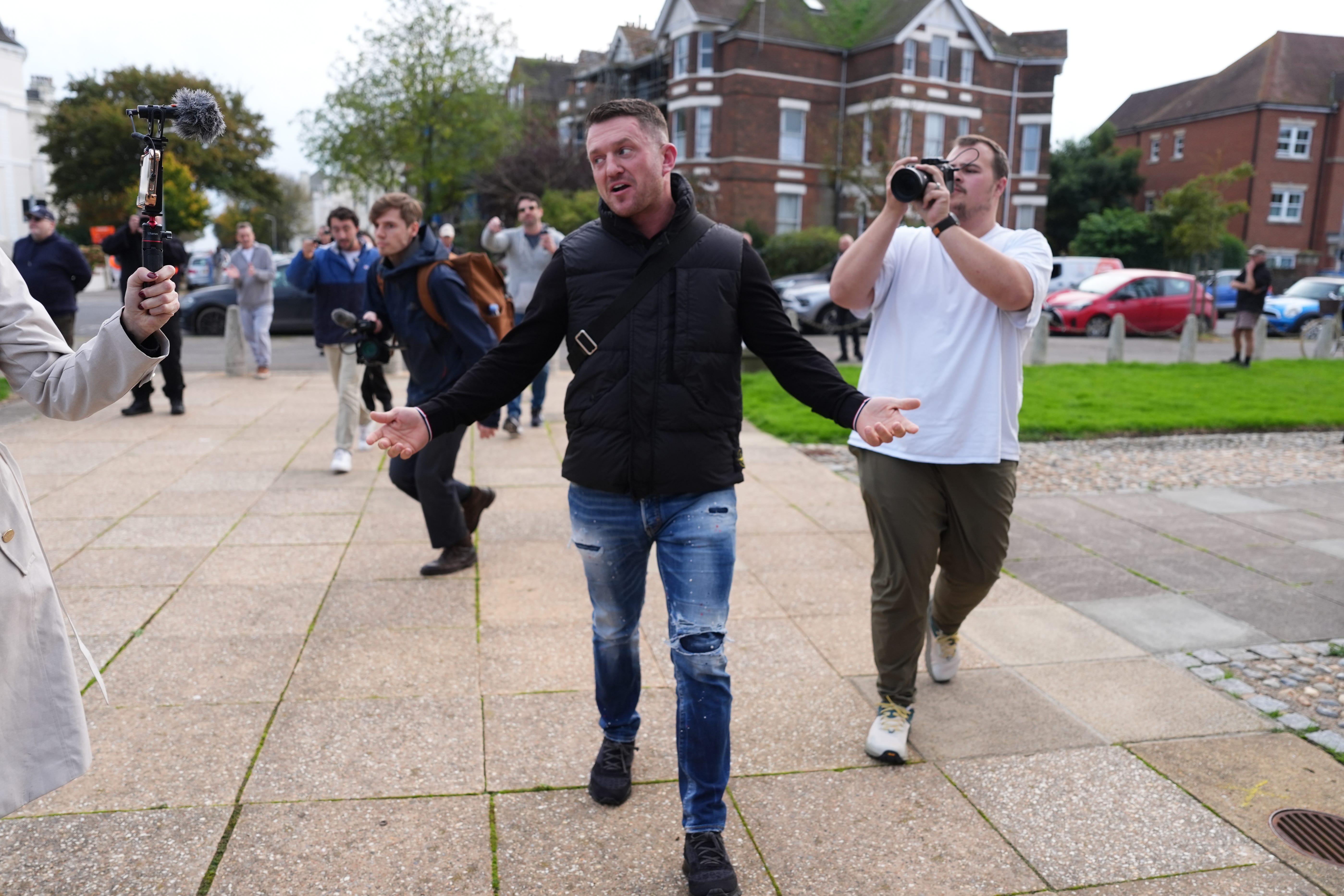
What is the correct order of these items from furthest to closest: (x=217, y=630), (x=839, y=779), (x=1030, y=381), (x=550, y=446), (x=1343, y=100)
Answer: (x=1343, y=100)
(x=1030, y=381)
(x=550, y=446)
(x=217, y=630)
(x=839, y=779)

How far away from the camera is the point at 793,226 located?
4112 cm

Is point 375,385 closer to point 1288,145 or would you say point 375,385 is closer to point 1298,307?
point 1298,307

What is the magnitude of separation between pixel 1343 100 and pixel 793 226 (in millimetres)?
24007

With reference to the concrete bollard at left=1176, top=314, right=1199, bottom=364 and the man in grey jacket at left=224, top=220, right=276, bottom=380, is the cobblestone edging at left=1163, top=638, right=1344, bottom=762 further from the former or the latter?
the concrete bollard at left=1176, top=314, right=1199, bottom=364

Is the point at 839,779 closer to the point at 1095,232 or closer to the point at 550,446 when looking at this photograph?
the point at 550,446

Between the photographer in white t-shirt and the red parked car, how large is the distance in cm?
2181

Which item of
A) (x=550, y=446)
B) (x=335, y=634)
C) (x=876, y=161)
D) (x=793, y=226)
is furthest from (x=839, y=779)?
(x=793, y=226)

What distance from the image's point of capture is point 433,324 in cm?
530

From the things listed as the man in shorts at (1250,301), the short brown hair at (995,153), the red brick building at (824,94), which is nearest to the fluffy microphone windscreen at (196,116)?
the short brown hair at (995,153)

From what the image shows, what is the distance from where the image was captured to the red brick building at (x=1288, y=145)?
142 feet

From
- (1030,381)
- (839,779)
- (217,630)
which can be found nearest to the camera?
(839,779)

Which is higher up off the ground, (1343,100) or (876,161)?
(1343,100)

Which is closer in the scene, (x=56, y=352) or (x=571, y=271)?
(x=56, y=352)

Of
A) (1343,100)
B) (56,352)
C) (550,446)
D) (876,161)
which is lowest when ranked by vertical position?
(550,446)
